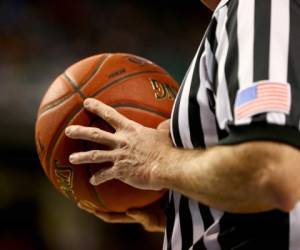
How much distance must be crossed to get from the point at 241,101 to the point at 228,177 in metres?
0.13

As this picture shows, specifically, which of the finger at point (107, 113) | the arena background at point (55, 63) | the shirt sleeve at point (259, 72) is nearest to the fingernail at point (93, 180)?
the finger at point (107, 113)

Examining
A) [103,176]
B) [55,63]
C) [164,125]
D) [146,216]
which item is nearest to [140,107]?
[164,125]

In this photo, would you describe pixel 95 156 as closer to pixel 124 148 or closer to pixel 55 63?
pixel 124 148

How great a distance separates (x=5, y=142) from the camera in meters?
3.72

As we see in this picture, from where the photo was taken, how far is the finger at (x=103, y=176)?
4.58ft

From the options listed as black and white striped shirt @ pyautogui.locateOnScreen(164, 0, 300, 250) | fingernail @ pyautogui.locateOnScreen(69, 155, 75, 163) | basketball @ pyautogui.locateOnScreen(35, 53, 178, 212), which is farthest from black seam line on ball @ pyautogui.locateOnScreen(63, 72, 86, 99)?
black and white striped shirt @ pyautogui.locateOnScreen(164, 0, 300, 250)

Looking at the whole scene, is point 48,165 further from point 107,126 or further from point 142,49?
point 142,49

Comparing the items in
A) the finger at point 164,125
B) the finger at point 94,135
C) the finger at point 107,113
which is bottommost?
the finger at point 164,125

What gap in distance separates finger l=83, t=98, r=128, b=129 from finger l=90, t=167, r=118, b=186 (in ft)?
0.32

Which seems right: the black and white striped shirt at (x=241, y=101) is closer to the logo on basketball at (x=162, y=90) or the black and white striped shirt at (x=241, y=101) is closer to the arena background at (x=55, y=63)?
the logo on basketball at (x=162, y=90)

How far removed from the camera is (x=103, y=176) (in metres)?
1.43

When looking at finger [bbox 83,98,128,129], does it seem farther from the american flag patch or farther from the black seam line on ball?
the american flag patch

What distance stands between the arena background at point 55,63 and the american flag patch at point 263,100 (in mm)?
2705

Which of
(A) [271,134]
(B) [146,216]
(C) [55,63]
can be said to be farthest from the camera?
(C) [55,63]
